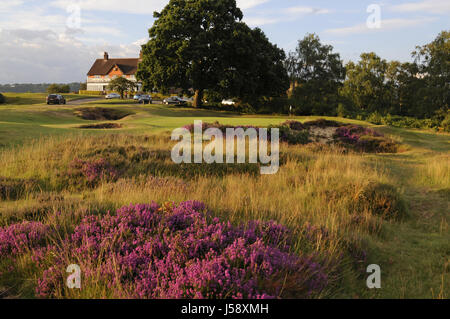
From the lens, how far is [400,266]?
561cm

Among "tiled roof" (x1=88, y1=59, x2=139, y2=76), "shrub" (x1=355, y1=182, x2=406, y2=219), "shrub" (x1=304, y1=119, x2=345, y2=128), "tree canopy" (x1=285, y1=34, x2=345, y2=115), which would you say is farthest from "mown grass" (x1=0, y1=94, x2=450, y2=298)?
"tiled roof" (x1=88, y1=59, x2=139, y2=76)

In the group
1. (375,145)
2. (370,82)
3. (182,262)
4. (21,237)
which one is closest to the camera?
(182,262)

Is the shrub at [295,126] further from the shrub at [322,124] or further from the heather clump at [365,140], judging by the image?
the heather clump at [365,140]

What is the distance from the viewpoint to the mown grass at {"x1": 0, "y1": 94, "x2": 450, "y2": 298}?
513cm

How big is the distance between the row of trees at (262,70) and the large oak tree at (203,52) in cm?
12

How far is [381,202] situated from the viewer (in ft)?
28.3

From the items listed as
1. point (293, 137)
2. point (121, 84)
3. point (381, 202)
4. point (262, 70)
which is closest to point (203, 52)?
point (262, 70)

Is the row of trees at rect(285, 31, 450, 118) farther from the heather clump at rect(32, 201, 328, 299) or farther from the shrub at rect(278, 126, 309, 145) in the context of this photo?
the heather clump at rect(32, 201, 328, 299)

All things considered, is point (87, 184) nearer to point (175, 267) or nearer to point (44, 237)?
point (44, 237)

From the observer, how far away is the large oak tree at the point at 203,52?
145ft

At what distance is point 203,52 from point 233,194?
39.2 m

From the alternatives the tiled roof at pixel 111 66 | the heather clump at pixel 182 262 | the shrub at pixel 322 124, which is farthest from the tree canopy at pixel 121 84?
the heather clump at pixel 182 262

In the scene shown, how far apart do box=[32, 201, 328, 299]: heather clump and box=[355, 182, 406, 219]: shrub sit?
12.5 ft

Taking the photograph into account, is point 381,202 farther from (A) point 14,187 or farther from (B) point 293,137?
(B) point 293,137
